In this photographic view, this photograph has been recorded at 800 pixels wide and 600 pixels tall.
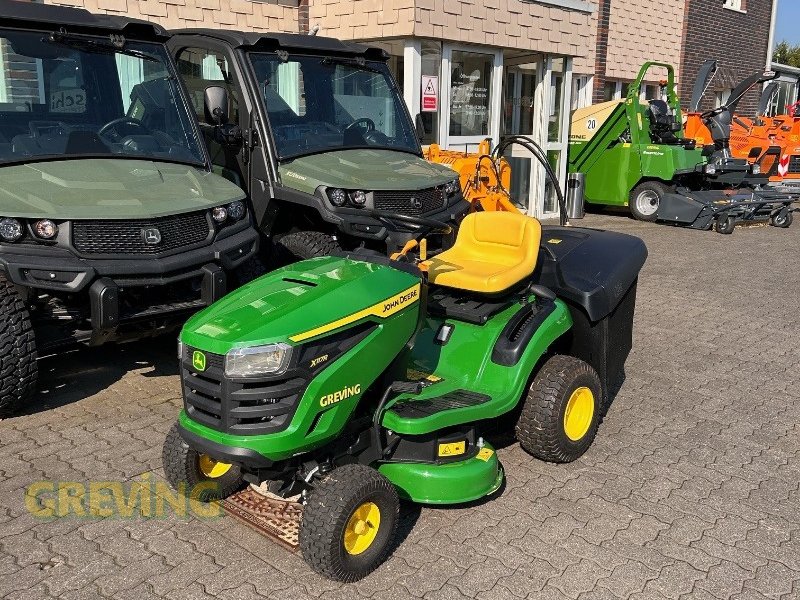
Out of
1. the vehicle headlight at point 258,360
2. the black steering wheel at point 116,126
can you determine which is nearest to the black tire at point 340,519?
the vehicle headlight at point 258,360

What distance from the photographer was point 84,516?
11.6 feet

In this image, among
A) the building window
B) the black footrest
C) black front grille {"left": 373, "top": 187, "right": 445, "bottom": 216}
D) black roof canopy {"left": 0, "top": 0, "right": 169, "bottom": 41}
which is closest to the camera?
the black footrest

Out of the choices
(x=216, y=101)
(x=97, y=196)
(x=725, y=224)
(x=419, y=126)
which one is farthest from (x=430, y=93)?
(x=97, y=196)

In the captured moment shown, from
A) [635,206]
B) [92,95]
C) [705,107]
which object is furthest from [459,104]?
Result: [705,107]

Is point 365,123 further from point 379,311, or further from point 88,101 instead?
point 379,311

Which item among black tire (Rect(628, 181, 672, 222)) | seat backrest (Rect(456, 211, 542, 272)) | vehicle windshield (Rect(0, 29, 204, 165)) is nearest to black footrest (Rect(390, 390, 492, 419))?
seat backrest (Rect(456, 211, 542, 272))

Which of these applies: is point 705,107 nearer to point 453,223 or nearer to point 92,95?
point 453,223

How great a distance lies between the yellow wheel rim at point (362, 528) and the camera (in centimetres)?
309

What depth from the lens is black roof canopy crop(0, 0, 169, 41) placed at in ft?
16.4

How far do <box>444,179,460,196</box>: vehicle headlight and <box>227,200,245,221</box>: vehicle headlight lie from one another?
1990 millimetres

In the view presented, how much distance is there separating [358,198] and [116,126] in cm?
179

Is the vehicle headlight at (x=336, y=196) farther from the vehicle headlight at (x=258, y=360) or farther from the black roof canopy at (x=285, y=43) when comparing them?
the vehicle headlight at (x=258, y=360)

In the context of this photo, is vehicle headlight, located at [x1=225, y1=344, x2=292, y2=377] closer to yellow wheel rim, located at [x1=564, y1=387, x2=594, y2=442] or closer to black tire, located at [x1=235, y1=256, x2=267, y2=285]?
yellow wheel rim, located at [x1=564, y1=387, x2=594, y2=442]

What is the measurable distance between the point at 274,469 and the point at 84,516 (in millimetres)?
1058
